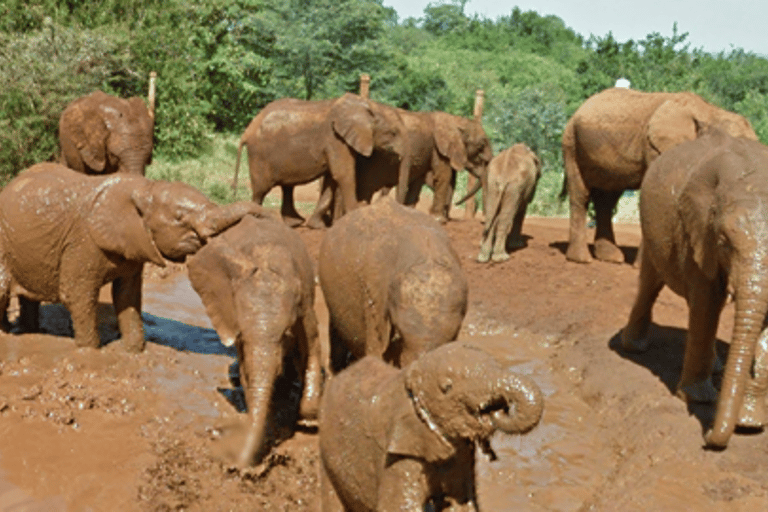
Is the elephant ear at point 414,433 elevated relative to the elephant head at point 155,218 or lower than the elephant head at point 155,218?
elevated

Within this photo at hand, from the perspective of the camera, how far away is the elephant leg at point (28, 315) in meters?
9.10

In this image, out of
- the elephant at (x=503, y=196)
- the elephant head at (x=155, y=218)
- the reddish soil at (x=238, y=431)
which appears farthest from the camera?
the elephant at (x=503, y=196)

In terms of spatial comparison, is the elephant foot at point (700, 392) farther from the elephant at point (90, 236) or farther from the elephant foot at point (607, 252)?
the elephant foot at point (607, 252)

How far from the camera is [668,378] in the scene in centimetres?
870

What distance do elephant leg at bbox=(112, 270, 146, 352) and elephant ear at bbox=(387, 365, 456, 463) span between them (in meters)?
5.08

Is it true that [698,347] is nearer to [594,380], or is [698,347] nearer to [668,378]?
[668,378]

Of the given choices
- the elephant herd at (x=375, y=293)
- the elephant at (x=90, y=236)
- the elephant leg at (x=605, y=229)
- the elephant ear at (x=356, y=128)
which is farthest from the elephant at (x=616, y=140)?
the elephant at (x=90, y=236)

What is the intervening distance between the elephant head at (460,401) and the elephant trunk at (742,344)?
136 inches

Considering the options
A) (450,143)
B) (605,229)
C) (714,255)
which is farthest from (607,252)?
(714,255)

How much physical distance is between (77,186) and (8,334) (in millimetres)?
1617

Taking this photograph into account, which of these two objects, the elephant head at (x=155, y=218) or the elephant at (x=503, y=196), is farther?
the elephant at (x=503, y=196)

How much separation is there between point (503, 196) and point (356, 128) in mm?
2489

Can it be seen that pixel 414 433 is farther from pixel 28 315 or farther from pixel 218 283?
pixel 28 315

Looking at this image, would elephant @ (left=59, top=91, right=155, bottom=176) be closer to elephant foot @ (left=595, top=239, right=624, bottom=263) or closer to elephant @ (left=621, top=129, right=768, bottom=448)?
elephant foot @ (left=595, top=239, right=624, bottom=263)
